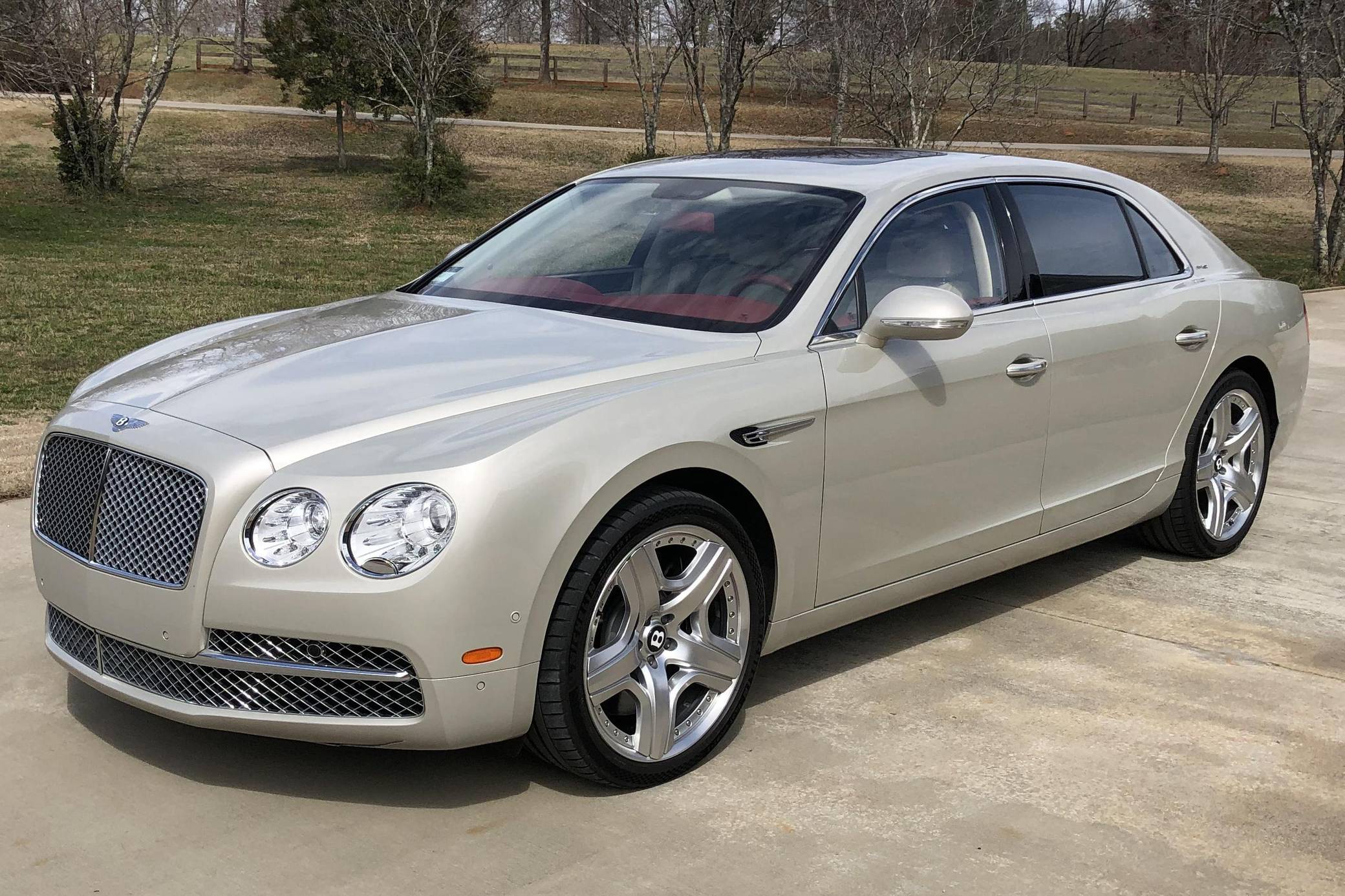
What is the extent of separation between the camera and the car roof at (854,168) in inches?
184

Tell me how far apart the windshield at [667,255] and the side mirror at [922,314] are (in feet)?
0.92

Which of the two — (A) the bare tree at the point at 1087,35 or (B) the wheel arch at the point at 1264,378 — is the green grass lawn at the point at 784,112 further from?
(B) the wheel arch at the point at 1264,378

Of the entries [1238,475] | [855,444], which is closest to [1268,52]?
[1238,475]

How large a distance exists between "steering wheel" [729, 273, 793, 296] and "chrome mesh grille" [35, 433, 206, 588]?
1.70 meters

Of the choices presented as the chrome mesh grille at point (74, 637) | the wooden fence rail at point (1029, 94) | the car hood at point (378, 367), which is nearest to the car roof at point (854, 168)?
the car hood at point (378, 367)

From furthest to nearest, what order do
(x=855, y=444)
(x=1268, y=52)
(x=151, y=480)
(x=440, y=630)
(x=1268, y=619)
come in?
(x=1268, y=52)
(x=1268, y=619)
(x=855, y=444)
(x=151, y=480)
(x=440, y=630)

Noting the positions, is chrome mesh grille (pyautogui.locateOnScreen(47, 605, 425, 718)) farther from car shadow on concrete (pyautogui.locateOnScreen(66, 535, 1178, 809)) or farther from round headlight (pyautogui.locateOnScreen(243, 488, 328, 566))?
car shadow on concrete (pyautogui.locateOnScreen(66, 535, 1178, 809))

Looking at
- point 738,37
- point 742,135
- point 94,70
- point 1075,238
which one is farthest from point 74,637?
point 742,135

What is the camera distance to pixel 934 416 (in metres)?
4.32

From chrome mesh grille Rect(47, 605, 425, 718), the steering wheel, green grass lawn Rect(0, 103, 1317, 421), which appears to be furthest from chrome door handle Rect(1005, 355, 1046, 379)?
green grass lawn Rect(0, 103, 1317, 421)

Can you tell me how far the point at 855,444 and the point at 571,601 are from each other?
3.59 ft

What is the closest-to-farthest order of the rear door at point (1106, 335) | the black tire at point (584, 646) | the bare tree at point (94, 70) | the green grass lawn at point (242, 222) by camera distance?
the black tire at point (584, 646), the rear door at point (1106, 335), the green grass lawn at point (242, 222), the bare tree at point (94, 70)

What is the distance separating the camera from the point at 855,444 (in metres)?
4.09

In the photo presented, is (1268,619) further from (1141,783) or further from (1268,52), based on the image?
(1268,52)
